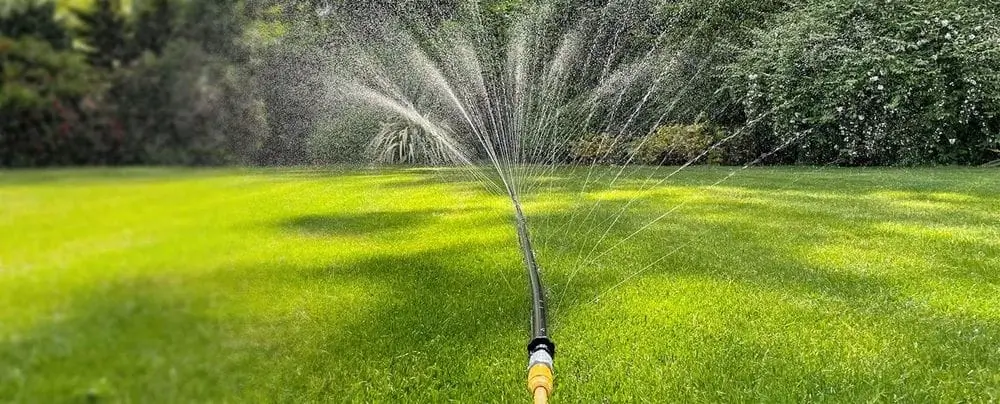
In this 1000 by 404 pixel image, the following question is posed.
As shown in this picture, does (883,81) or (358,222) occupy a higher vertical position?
(883,81)

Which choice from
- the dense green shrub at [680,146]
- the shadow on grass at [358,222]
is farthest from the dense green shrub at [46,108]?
the dense green shrub at [680,146]

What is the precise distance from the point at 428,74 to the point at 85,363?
14.1 metres

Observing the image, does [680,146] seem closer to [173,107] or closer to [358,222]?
[358,222]

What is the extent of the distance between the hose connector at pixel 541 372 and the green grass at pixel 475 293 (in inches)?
20.0

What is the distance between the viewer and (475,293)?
3.59m

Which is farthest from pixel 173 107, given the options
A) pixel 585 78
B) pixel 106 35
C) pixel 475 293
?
pixel 585 78

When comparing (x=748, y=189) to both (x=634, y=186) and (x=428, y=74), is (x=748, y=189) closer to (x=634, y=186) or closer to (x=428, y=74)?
(x=634, y=186)

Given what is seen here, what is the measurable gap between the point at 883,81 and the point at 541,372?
10.3 meters

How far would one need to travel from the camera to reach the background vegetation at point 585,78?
372mm

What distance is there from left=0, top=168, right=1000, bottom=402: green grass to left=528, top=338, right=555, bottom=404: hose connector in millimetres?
507

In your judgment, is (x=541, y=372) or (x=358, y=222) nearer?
(x=541, y=372)

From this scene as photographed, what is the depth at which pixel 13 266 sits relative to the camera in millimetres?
378

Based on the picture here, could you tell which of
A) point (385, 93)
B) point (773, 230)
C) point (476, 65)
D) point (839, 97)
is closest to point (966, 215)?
Result: point (773, 230)

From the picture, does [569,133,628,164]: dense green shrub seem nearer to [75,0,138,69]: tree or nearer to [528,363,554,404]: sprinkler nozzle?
[528,363,554,404]: sprinkler nozzle
